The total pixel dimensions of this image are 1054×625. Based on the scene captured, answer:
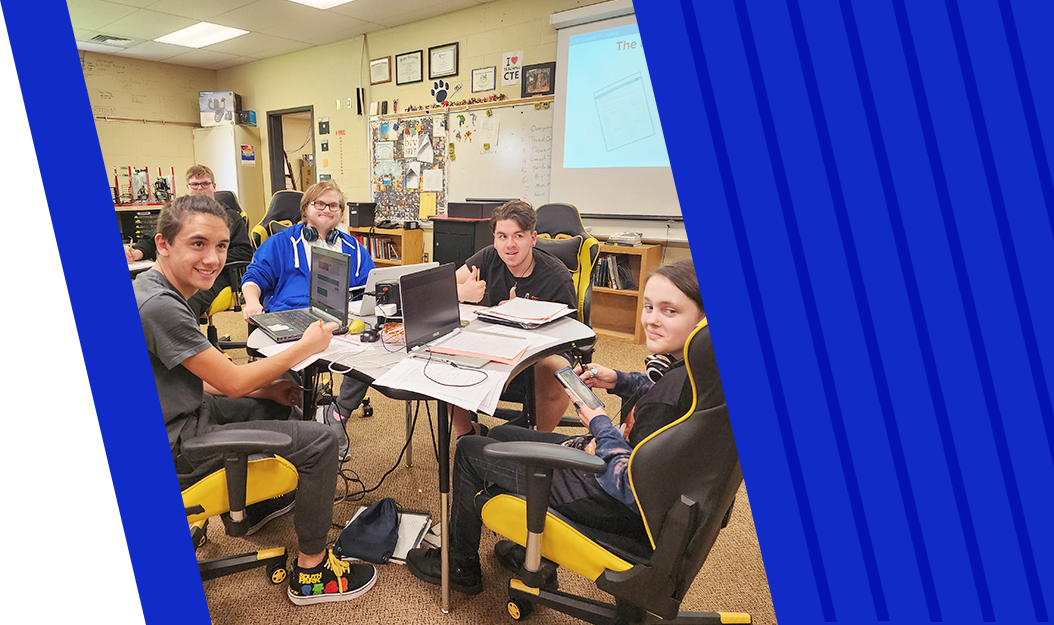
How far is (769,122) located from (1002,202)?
16 cm

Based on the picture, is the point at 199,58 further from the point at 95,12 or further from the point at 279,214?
the point at 279,214

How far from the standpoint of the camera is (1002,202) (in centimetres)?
34

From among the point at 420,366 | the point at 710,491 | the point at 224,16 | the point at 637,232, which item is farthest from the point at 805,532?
the point at 224,16

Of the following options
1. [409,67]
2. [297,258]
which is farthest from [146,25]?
[297,258]

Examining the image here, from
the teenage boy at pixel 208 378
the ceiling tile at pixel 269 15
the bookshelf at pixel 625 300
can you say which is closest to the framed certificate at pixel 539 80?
the bookshelf at pixel 625 300

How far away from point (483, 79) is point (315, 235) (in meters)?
3.14

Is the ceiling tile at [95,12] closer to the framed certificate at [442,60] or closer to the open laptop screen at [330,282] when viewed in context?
the framed certificate at [442,60]

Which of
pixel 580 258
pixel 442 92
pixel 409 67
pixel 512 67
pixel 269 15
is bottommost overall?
pixel 580 258

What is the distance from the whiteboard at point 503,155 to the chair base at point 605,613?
3994mm

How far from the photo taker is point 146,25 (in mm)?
5660

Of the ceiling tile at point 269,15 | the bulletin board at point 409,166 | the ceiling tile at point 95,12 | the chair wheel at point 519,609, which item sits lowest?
the chair wheel at point 519,609

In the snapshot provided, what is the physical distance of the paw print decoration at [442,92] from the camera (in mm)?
5441

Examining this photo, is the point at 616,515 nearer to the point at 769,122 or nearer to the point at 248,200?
the point at 769,122

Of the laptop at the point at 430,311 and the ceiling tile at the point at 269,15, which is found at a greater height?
the ceiling tile at the point at 269,15
